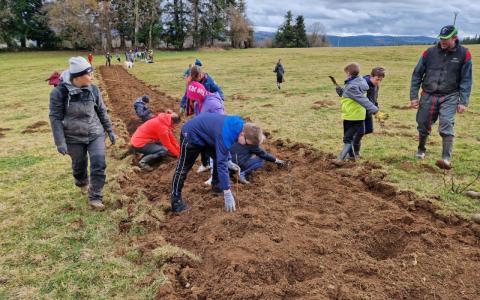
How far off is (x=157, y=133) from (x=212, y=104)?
186cm

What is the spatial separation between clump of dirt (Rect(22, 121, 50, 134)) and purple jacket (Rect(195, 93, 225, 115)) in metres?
6.82

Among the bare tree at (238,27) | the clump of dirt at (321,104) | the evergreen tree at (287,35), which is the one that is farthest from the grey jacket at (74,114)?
the evergreen tree at (287,35)

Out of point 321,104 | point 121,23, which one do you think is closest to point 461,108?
point 321,104

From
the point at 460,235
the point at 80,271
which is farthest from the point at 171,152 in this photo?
the point at 460,235

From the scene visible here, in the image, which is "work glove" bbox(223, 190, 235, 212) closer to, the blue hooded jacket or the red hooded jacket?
the blue hooded jacket

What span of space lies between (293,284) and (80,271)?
2.18 m

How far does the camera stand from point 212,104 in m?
6.17

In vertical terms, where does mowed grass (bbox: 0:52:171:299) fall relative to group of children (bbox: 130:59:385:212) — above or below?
below

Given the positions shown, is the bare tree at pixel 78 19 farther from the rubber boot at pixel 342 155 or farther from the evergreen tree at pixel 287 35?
the rubber boot at pixel 342 155

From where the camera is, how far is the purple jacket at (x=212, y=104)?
615cm

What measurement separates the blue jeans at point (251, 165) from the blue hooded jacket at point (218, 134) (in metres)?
1.75

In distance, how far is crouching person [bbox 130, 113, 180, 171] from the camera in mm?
7520

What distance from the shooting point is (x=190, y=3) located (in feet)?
214

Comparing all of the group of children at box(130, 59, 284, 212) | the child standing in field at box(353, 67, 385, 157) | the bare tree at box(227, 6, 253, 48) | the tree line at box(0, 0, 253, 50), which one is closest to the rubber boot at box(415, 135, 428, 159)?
the child standing in field at box(353, 67, 385, 157)
